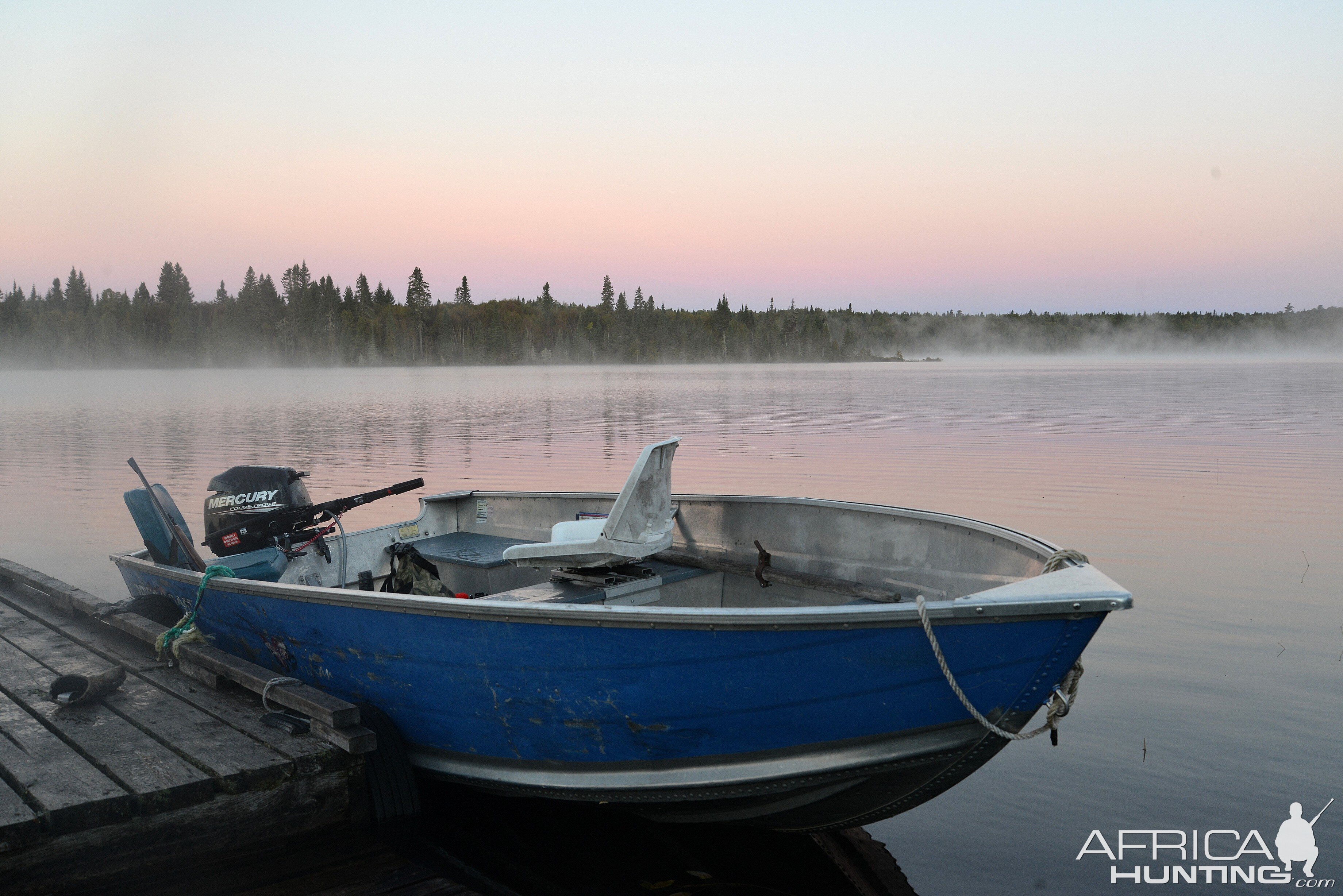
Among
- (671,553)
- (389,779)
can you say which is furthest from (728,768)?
(671,553)

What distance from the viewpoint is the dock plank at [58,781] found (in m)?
4.04

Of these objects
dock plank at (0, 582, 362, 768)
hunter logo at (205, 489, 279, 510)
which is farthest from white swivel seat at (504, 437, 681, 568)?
hunter logo at (205, 489, 279, 510)

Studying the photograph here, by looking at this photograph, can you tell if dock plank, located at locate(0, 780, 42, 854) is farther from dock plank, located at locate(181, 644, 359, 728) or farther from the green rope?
the green rope

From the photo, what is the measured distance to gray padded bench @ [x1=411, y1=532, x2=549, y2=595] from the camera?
6.81 m

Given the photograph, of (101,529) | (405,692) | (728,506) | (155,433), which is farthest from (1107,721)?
(155,433)

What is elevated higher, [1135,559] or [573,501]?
[573,501]

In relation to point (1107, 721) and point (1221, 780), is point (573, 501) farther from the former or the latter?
point (1221, 780)

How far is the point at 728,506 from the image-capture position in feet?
22.0

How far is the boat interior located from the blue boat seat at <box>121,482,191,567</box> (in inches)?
0.5

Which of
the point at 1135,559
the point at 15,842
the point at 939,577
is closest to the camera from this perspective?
the point at 15,842

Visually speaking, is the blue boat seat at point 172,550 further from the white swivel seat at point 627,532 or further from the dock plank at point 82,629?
the white swivel seat at point 627,532

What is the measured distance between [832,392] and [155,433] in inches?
1443

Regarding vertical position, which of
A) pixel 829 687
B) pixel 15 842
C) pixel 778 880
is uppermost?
pixel 829 687

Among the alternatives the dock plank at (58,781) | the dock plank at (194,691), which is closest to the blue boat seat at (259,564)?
the dock plank at (194,691)
